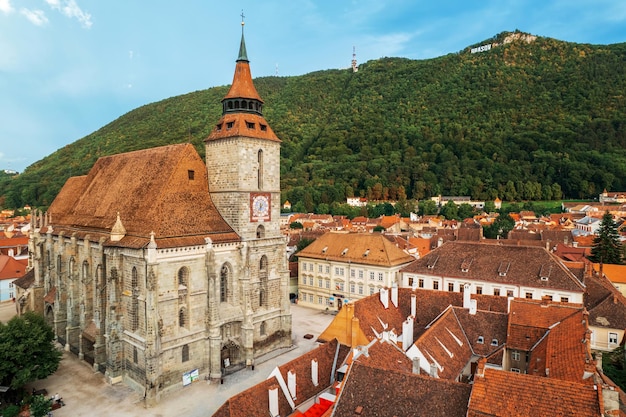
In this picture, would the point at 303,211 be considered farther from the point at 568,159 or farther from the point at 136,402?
the point at 136,402

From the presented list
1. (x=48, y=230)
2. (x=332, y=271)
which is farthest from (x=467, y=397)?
(x=48, y=230)

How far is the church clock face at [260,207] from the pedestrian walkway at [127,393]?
11368 mm

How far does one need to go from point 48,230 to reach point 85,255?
9.51 metres

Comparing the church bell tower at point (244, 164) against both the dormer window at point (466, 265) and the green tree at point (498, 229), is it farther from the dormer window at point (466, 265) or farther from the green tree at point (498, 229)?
the green tree at point (498, 229)

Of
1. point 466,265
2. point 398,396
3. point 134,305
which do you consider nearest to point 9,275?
point 134,305

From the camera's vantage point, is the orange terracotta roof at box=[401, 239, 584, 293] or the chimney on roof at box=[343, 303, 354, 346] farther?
the orange terracotta roof at box=[401, 239, 584, 293]

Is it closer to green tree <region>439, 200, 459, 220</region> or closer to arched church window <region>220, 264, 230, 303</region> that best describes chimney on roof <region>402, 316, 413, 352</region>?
arched church window <region>220, 264, 230, 303</region>

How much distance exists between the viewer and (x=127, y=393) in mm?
27484

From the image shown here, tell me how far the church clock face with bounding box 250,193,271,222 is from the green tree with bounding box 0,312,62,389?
16465mm

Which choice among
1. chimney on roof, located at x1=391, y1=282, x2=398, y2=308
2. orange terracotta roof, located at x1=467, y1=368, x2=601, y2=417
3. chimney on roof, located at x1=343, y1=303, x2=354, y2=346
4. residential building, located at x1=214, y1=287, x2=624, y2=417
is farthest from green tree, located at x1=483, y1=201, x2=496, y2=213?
orange terracotta roof, located at x1=467, y1=368, x2=601, y2=417

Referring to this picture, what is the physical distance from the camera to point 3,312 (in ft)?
159

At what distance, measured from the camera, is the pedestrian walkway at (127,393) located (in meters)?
25.2

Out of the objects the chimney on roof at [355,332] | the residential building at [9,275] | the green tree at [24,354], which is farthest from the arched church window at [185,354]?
the residential building at [9,275]

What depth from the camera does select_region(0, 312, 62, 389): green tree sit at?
83.8ft
